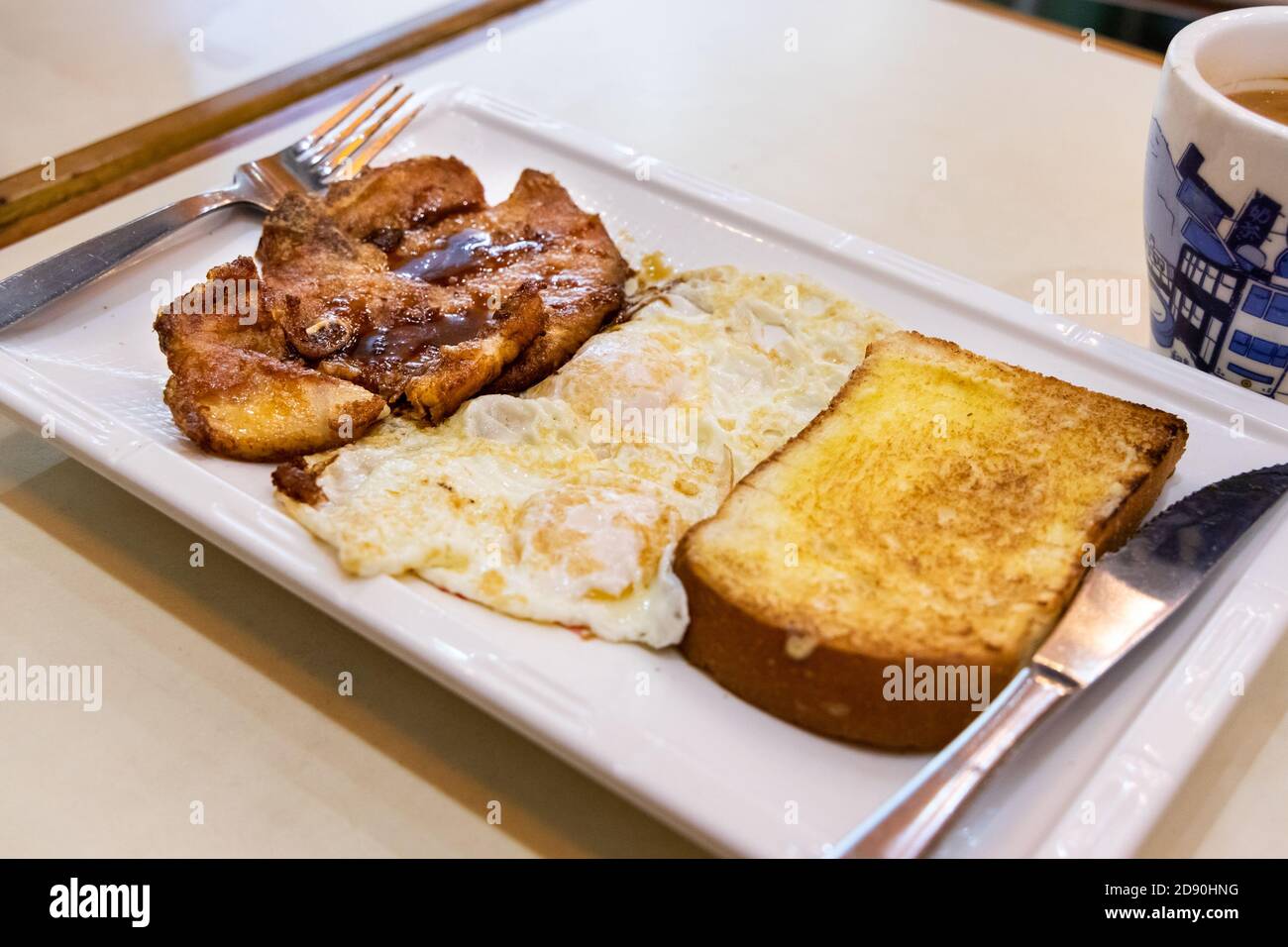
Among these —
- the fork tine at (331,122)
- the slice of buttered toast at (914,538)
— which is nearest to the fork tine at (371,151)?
the fork tine at (331,122)

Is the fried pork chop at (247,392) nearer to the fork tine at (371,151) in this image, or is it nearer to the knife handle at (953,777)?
the fork tine at (371,151)

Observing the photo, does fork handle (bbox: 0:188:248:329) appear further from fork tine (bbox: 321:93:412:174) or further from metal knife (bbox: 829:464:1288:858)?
metal knife (bbox: 829:464:1288:858)

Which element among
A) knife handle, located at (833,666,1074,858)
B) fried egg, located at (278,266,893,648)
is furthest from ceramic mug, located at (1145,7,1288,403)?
knife handle, located at (833,666,1074,858)

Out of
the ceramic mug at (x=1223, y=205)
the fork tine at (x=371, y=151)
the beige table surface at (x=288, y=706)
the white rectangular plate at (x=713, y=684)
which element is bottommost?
the beige table surface at (x=288, y=706)

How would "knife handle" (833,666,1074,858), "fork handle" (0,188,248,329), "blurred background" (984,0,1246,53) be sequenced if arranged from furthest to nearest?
"blurred background" (984,0,1246,53), "fork handle" (0,188,248,329), "knife handle" (833,666,1074,858)

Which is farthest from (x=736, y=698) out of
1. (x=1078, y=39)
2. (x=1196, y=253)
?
(x=1078, y=39)

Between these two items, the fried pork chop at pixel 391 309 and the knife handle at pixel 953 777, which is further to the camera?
the fried pork chop at pixel 391 309
